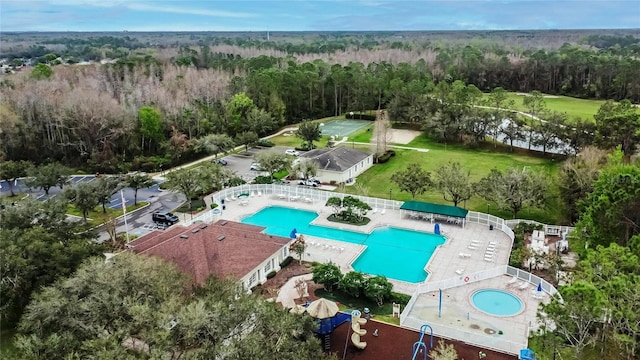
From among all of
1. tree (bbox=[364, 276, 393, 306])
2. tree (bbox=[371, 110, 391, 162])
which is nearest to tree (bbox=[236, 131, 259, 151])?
tree (bbox=[371, 110, 391, 162])

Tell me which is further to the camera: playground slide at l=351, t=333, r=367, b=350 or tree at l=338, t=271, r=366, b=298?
tree at l=338, t=271, r=366, b=298

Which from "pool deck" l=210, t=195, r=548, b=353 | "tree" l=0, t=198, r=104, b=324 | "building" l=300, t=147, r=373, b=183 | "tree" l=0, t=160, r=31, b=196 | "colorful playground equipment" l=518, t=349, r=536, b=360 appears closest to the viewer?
"colorful playground equipment" l=518, t=349, r=536, b=360

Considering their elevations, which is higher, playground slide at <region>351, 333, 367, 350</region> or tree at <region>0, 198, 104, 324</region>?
tree at <region>0, 198, 104, 324</region>

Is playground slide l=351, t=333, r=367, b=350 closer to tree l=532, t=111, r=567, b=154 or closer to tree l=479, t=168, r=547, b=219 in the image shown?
tree l=479, t=168, r=547, b=219

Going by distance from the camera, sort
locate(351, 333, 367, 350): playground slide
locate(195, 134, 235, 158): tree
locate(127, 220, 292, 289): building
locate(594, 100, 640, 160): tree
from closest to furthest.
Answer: locate(351, 333, 367, 350): playground slide
locate(127, 220, 292, 289): building
locate(594, 100, 640, 160): tree
locate(195, 134, 235, 158): tree

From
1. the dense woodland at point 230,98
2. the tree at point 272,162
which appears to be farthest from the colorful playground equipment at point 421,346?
the dense woodland at point 230,98

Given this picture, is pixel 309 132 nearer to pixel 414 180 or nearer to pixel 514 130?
pixel 414 180

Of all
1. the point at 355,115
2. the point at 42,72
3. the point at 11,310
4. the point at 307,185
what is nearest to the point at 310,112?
the point at 355,115

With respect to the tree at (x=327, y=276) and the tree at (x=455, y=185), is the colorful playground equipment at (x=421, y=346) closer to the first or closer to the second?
the tree at (x=327, y=276)
